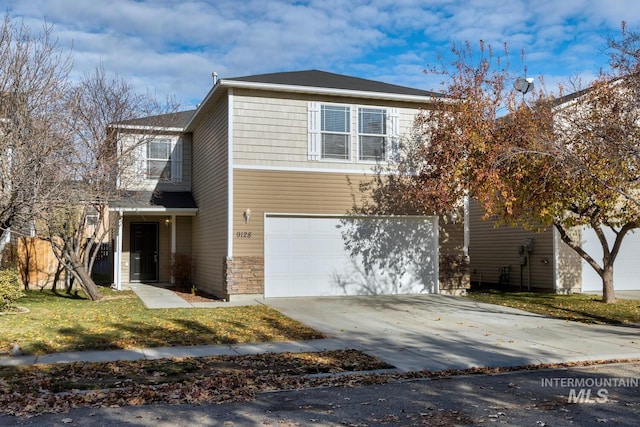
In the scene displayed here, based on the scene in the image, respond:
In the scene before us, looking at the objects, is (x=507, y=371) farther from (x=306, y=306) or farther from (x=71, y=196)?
(x=71, y=196)

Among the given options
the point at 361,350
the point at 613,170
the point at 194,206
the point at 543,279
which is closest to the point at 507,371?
the point at 361,350

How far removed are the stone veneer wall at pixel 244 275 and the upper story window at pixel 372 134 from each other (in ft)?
13.7

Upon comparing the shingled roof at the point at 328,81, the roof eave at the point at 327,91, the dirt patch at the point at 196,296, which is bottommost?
the dirt patch at the point at 196,296

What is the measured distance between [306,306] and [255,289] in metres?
1.75

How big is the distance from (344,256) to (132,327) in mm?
6785

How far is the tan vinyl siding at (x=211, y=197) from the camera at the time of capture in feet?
50.3

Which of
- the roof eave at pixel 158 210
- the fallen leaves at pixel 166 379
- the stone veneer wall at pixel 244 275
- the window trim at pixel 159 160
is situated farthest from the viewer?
the window trim at pixel 159 160

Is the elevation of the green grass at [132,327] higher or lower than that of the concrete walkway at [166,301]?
higher

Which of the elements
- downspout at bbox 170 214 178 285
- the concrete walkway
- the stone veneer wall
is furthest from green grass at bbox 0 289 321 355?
Answer: downspout at bbox 170 214 178 285

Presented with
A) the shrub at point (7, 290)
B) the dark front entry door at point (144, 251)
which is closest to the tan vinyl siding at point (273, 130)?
the shrub at point (7, 290)

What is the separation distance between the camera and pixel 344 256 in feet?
51.9

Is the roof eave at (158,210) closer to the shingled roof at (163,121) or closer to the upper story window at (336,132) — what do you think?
the shingled roof at (163,121)

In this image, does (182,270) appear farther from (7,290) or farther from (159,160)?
(7,290)

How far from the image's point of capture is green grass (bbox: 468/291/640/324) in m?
12.3
